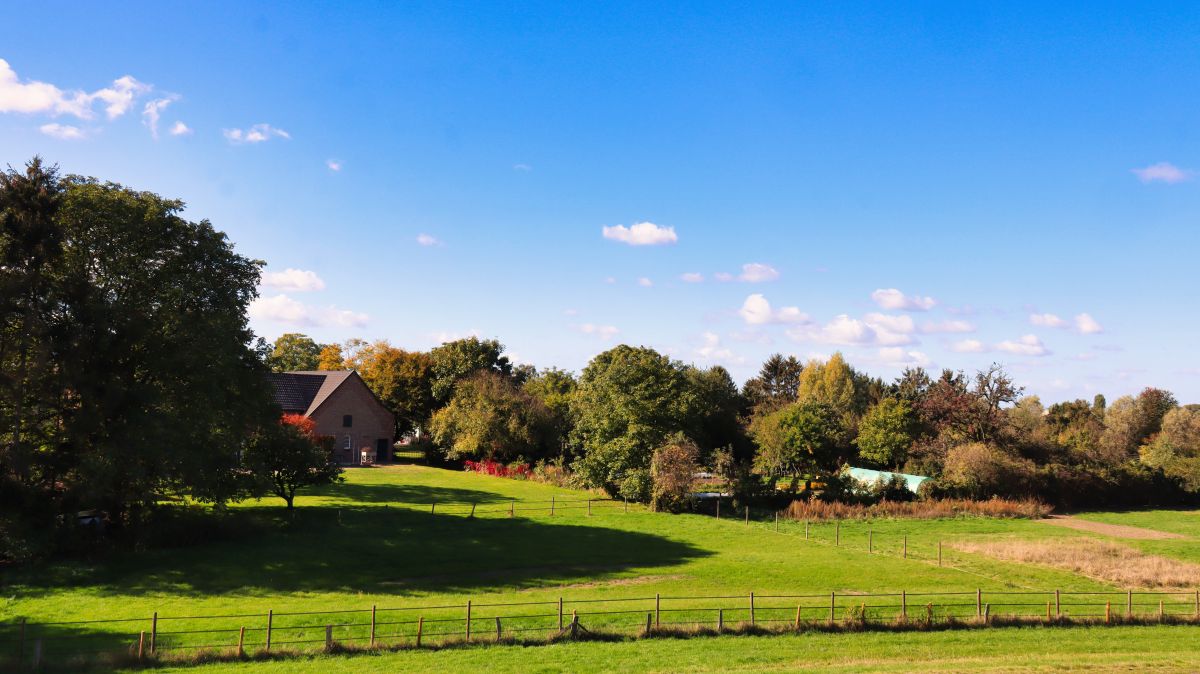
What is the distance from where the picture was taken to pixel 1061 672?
18984mm

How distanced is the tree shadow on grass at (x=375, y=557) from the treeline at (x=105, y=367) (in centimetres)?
246

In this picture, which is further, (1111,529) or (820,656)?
(1111,529)

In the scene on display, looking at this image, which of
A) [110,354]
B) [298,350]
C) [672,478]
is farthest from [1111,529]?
[298,350]

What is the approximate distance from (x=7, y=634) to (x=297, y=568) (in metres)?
9.71

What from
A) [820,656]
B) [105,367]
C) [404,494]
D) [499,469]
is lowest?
[820,656]

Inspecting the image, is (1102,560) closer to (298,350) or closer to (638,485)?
(638,485)

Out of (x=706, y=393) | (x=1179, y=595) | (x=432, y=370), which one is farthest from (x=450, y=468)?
(x=1179, y=595)

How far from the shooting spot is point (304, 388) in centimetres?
7056

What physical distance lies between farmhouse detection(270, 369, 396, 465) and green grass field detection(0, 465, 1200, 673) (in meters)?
23.8

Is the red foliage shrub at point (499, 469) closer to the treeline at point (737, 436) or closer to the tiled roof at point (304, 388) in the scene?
the treeline at point (737, 436)

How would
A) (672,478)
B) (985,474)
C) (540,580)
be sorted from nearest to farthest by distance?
1. (540,580)
2. (672,478)
3. (985,474)

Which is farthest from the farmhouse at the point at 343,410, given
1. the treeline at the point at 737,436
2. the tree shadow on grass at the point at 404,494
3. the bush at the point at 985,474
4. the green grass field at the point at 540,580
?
the bush at the point at 985,474

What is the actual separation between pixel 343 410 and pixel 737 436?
121ft

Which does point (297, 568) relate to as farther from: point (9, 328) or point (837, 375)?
point (837, 375)
